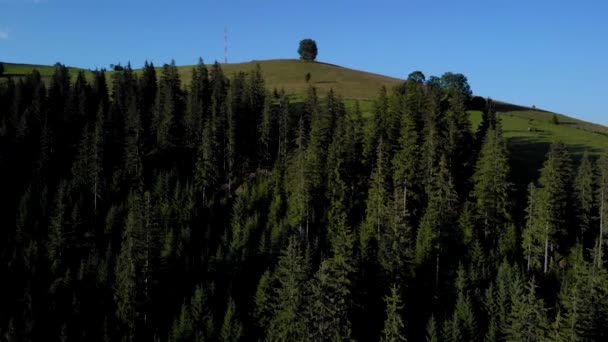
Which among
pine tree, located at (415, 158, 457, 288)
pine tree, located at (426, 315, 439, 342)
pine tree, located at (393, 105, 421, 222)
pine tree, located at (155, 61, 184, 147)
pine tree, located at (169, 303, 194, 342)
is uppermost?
pine tree, located at (155, 61, 184, 147)

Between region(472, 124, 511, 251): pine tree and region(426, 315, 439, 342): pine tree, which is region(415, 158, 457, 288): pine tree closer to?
region(472, 124, 511, 251): pine tree

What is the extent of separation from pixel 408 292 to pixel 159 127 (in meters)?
58.2

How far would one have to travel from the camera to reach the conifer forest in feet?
185

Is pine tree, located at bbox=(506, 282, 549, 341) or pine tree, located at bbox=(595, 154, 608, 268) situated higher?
pine tree, located at bbox=(595, 154, 608, 268)

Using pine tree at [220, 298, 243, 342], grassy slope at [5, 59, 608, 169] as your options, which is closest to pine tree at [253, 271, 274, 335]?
pine tree at [220, 298, 243, 342]

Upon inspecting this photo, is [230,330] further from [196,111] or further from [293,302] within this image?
[196,111]

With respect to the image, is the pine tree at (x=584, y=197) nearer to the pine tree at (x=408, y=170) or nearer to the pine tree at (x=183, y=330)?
the pine tree at (x=408, y=170)

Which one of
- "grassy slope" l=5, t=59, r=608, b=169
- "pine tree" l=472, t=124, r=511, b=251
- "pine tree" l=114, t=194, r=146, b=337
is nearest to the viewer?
"pine tree" l=114, t=194, r=146, b=337

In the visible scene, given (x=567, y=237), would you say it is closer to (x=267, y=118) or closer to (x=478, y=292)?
(x=478, y=292)

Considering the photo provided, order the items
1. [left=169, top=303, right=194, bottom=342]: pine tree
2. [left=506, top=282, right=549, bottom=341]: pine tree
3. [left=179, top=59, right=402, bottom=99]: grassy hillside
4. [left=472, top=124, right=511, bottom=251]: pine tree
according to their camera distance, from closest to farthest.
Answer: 1. [left=506, top=282, right=549, bottom=341]: pine tree
2. [left=169, top=303, right=194, bottom=342]: pine tree
3. [left=472, top=124, right=511, bottom=251]: pine tree
4. [left=179, top=59, right=402, bottom=99]: grassy hillside

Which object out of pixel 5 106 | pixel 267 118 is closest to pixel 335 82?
pixel 267 118

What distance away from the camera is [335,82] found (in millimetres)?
177875

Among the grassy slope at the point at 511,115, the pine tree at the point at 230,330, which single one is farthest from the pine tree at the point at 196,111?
the pine tree at the point at 230,330

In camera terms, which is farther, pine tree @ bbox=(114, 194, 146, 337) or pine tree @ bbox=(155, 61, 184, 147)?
pine tree @ bbox=(155, 61, 184, 147)
